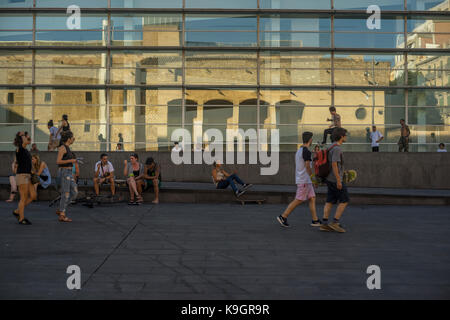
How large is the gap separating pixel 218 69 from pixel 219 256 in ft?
47.9

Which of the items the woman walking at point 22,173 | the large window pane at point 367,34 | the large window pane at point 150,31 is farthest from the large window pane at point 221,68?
the woman walking at point 22,173

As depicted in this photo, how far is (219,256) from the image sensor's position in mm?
5906

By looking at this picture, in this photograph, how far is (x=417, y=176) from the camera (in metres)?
15.4

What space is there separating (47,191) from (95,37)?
9.81 meters

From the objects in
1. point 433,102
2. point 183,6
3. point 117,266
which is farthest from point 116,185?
point 433,102

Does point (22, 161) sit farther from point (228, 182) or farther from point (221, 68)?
point (221, 68)

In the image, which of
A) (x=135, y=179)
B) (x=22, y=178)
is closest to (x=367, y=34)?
(x=135, y=179)

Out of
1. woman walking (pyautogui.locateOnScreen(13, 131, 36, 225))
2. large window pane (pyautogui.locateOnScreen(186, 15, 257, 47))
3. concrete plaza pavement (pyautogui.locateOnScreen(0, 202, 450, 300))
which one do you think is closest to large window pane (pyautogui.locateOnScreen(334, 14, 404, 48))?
large window pane (pyautogui.locateOnScreen(186, 15, 257, 47))

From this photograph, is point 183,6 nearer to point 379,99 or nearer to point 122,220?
point 379,99

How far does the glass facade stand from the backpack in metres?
11.6

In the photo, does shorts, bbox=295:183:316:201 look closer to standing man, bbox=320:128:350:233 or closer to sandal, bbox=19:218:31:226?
standing man, bbox=320:128:350:233

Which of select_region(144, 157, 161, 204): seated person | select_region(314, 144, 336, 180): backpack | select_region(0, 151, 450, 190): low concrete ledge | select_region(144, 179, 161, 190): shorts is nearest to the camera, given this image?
select_region(314, 144, 336, 180): backpack

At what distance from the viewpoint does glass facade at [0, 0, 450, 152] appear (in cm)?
1958
